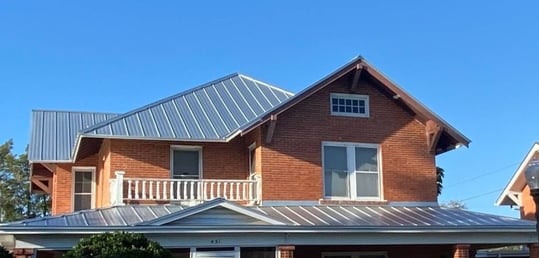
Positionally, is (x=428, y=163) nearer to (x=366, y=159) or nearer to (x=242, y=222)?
(x=366, y=159)

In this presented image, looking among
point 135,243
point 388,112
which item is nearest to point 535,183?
point 135,243

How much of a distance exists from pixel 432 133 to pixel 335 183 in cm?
350

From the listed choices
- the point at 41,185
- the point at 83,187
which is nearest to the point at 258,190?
the point at 83,187

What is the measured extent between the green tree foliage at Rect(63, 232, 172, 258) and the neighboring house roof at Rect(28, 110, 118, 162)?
9873 millimetres

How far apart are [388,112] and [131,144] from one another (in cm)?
773

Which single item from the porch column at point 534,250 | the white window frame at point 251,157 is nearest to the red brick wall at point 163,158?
the white window frame at point 251,157

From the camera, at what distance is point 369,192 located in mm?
21422

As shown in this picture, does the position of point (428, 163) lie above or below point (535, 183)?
above

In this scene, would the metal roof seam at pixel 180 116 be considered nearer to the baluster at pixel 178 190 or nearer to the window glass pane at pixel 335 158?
the baluster at pixel 178 190

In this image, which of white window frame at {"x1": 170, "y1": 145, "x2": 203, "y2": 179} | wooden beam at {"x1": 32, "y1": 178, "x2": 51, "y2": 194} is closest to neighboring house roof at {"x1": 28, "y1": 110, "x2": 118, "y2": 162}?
wooden beam at {"x1": 32, "y1": 178, "x2": 51, "y2": 194}

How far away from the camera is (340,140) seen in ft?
70.2

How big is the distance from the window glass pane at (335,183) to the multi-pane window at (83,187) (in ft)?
26.5

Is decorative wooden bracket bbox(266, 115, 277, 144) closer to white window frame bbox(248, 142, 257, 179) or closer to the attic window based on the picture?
white window frame bbox(248, 142, 257, 179)

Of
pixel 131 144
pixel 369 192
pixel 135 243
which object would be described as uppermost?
pixel 131 144
